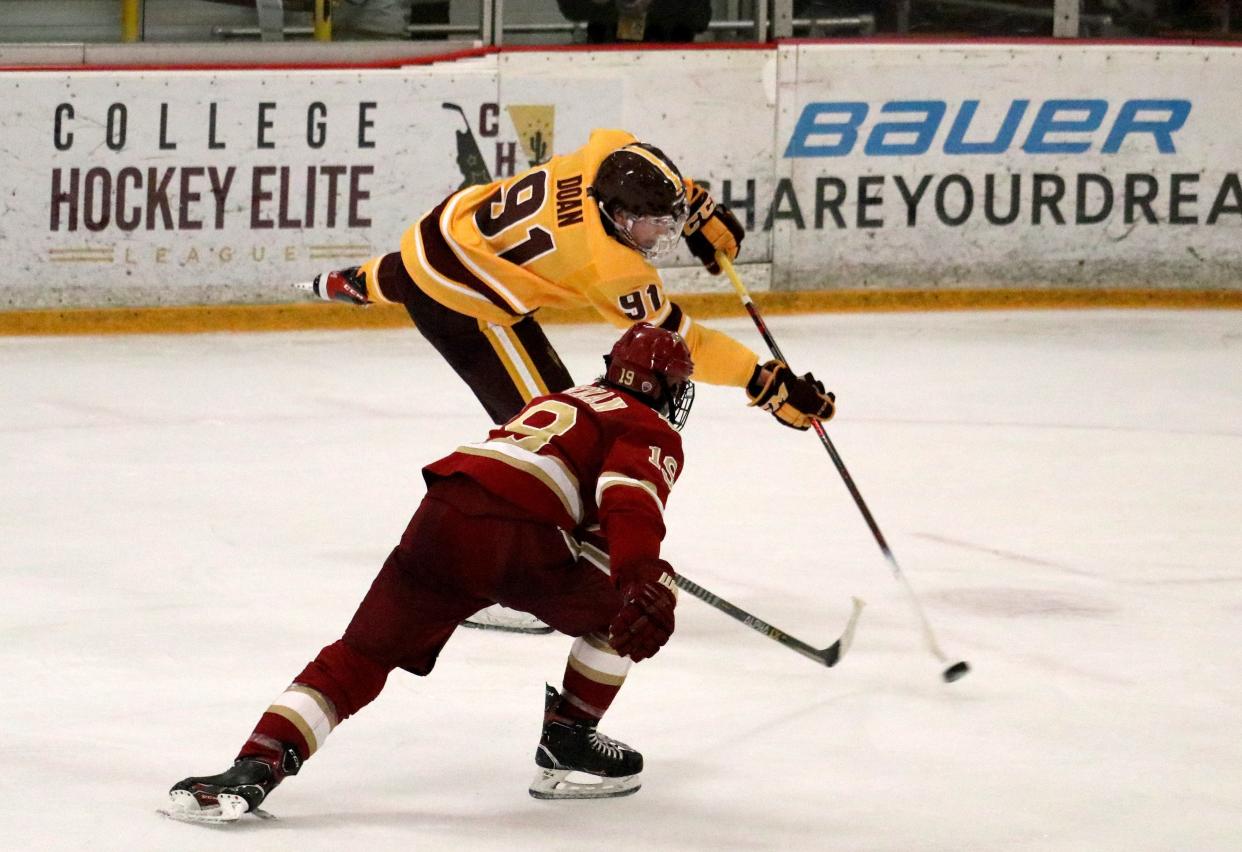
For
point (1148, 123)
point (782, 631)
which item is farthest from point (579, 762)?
point (1148, 123)

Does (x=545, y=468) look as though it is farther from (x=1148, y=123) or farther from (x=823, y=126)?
(x=1148, y=123)

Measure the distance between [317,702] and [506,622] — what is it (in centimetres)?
126

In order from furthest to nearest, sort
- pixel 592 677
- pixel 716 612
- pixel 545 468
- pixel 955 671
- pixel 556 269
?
pixel 716 612, pixel 556 269, pixel 955 671, pixel 592 677, pixel 545 468

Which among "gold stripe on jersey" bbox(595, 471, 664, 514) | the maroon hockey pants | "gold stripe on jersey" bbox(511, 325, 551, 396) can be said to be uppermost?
"gold stripe on jersey" bbox(595, 471, 664, 514)

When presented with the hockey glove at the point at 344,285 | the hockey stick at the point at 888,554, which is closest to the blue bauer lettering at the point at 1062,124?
the hockey stick at the point at 888,554

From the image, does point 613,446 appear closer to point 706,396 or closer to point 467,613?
A: point 467,613

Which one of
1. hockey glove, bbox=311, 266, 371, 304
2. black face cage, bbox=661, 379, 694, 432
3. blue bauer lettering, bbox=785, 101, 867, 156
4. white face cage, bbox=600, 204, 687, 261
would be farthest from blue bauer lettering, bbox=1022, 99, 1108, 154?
black face cage, bbox=661, 379, 694, 432

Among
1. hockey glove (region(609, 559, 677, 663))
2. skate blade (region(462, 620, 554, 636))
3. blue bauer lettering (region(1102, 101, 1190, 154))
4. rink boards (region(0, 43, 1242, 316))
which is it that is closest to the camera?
hockey glove (region(609, 559, 677, 663))

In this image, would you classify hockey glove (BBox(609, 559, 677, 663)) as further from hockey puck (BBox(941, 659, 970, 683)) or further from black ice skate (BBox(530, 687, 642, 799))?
hockey puck (BBox(941, 659, 970, 683))

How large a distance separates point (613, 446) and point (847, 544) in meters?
2.02

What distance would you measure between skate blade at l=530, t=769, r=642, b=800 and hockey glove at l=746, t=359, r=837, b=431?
3.09ft

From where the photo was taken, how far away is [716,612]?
13.7ft

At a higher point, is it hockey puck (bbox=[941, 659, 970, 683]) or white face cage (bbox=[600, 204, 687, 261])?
white face cage (bbox=[600, 204, 687, 261])

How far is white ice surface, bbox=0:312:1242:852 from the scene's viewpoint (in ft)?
9.54
